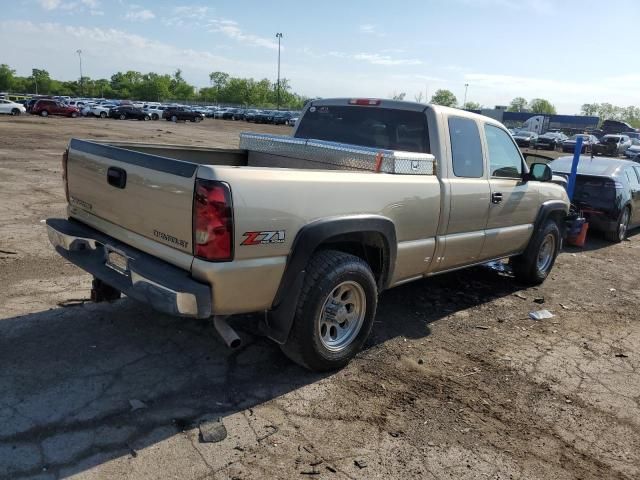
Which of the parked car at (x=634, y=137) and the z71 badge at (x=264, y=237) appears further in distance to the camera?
the parked car at (x=634, y=137)

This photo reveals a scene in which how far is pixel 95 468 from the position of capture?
2738 mm

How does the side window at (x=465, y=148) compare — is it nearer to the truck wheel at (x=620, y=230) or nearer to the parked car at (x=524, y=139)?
the truck wheel at (x=620, y=230)

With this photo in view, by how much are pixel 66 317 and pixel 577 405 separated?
410 centimetres

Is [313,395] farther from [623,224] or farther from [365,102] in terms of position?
[623,224]

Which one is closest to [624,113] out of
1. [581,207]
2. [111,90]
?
[111,90]

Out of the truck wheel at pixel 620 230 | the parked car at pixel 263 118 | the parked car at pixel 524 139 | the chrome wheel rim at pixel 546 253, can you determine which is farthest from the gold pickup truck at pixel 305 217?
the parked car at pixel 263 118

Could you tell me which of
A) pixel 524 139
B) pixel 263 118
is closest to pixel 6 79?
pixel 263 118

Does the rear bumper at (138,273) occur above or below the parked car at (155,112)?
below

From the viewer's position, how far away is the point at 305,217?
3387 mm

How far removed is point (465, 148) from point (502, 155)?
809 millimetres

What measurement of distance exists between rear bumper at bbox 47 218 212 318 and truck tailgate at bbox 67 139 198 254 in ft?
0.49

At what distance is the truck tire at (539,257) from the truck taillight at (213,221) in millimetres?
4368

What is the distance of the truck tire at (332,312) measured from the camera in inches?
140

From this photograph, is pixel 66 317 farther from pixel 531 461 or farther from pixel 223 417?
pixel 531 461
